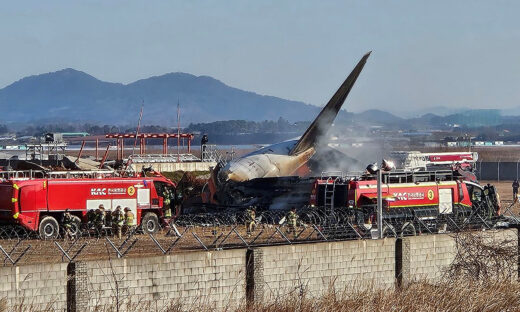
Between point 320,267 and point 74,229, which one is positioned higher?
point 320,267

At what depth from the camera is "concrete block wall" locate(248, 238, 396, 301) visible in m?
→ 21.6

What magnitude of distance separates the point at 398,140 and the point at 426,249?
59364mm

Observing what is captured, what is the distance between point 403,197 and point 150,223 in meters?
9.35

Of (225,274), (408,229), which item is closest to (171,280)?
(225,274)

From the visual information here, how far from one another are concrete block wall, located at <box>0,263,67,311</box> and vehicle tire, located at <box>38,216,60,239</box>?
55.3ft

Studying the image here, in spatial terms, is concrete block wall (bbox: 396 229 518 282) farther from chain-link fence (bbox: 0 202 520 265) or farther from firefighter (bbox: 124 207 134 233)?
firefighter (bbox: 124 207 134 233)

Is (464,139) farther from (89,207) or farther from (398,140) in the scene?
(89,207)

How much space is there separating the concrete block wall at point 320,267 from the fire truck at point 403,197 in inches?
405

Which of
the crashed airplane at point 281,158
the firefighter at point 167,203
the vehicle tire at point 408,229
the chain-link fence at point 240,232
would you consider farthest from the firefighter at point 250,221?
the crashed airplane at point 281,158

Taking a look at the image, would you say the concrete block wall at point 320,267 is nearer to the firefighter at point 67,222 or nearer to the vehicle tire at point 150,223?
the firefighter at point 67,222

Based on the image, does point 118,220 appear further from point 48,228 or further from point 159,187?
point 159,187

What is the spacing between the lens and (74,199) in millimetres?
36688

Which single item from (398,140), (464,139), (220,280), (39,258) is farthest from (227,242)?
(464,139)

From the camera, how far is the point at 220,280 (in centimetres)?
2111
